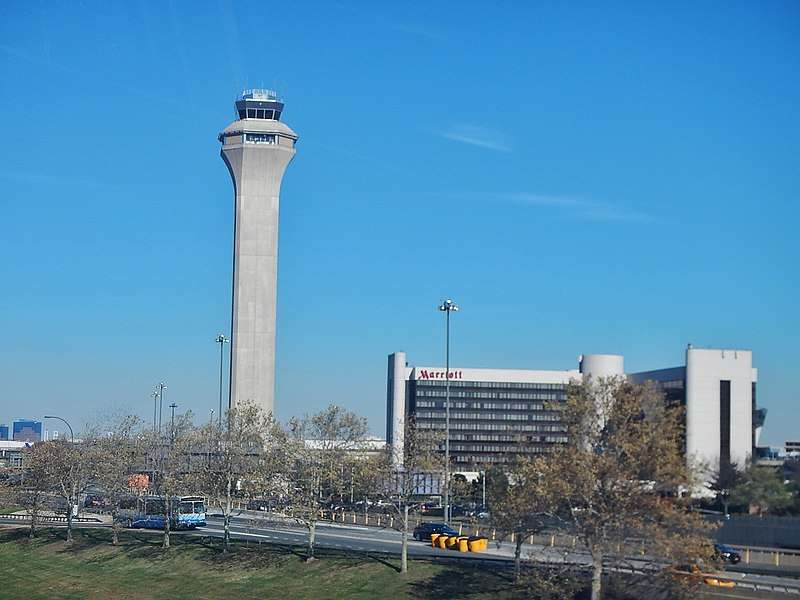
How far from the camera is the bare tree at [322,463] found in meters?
67.9

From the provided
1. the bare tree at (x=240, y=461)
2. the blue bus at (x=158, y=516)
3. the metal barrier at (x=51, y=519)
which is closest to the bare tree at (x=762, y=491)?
the bare tree at (x=240, y=461)

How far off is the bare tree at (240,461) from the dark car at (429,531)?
47.4ft

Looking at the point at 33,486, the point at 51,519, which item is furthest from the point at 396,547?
the point at 51,519

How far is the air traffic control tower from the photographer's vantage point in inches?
6841

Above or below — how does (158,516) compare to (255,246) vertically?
below

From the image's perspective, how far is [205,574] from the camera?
230 ft

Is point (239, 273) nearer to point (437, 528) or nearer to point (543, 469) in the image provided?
point (437, 528)

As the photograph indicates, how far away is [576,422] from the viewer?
4778 centimetres

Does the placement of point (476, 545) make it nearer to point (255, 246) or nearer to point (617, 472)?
point (617, 472)

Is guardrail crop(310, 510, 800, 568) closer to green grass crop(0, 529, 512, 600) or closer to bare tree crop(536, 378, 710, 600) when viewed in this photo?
bare tree crop(536, 378, 710, 600)

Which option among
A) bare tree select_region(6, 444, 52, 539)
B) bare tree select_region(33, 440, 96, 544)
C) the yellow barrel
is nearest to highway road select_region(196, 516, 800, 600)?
the yellow barrel

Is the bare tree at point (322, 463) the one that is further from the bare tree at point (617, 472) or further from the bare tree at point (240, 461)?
the bare tree at point (617, 472)

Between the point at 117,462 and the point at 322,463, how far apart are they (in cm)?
2660

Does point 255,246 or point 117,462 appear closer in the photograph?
point 117,462
